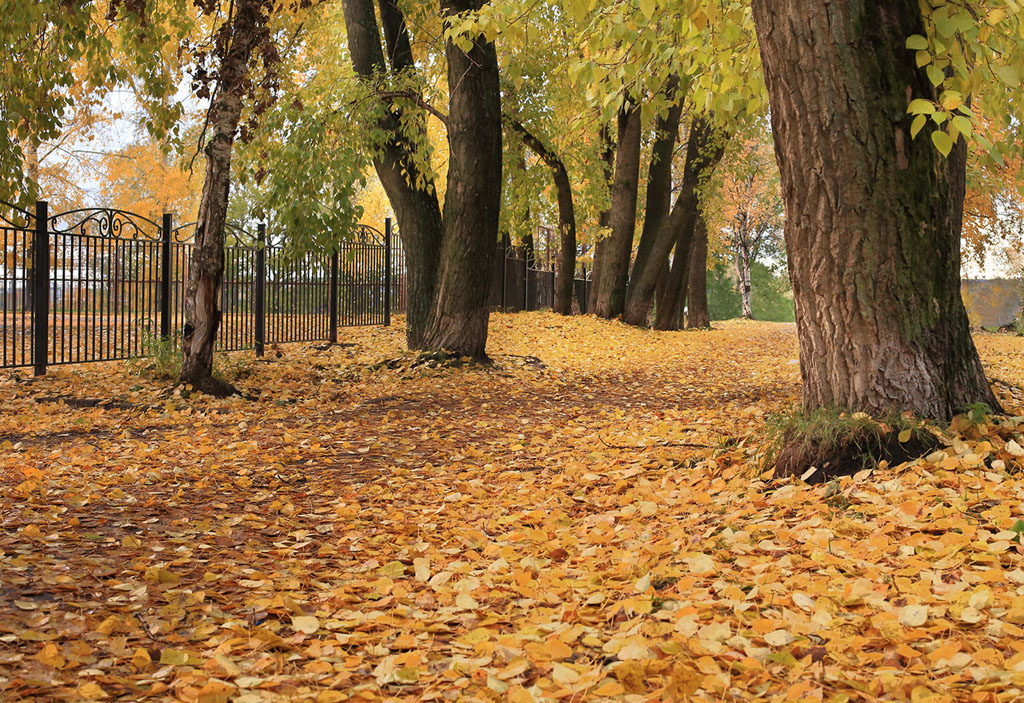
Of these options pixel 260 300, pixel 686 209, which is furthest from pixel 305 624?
pixel 686 209

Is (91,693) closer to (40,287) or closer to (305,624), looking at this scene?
(305,624)

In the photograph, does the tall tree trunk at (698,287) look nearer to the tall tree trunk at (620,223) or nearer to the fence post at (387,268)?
the tall tree trunk at (620,223)

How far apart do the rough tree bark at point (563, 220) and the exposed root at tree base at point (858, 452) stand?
12076 millimetres

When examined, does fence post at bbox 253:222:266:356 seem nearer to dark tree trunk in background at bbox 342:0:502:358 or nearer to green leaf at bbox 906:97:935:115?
dark tree trunk in background at bbox 342:0:502:358

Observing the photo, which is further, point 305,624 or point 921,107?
point 921,107

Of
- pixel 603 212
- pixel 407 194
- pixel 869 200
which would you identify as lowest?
pixel 869 200

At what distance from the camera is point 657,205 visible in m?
18.5

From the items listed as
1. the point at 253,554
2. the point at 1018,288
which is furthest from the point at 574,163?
the point at 253,554

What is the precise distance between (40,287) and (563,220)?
448 inches

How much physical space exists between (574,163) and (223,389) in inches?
486

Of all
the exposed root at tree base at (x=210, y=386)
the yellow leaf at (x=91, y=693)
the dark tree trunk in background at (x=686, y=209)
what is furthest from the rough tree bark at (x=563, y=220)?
the yellow leaf at (x=91, y=693)

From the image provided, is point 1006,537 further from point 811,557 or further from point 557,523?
point 557,523

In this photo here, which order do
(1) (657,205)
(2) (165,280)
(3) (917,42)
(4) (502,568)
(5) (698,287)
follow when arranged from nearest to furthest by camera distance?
(4) (502,568)
(3) (917,42)
(2) (165,280)
(1) (657,205)
(5) (698,287)

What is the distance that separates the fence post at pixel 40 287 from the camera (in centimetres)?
907
